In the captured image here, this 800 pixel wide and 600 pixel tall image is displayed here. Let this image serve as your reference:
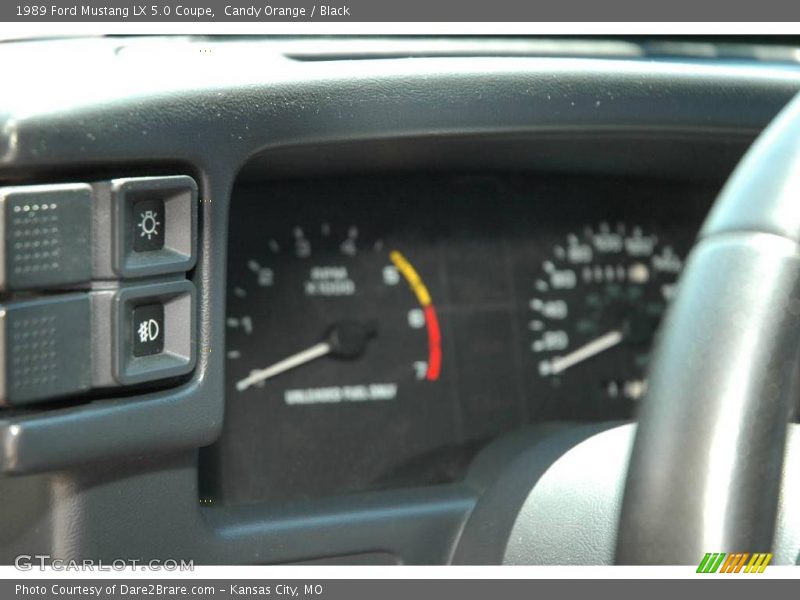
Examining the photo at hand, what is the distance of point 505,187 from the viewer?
1507 millimetres

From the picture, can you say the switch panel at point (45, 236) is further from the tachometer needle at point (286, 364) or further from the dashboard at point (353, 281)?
the tachometer needle at point (286, 364)

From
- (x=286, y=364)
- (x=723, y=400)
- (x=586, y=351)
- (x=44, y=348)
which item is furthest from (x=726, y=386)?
(x=586, y=351)

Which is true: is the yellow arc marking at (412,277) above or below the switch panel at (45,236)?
below

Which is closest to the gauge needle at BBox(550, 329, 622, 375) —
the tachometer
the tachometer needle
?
the tachometer

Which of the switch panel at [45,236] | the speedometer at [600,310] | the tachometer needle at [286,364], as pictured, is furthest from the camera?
the speedometer at [600,310]

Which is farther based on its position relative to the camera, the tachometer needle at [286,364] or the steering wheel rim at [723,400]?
the tachometer needle at [286,364]

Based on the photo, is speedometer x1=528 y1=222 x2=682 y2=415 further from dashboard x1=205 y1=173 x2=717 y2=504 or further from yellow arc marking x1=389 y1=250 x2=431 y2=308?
yellow arc marking x1=389 y1=250 x2=431 y2=308

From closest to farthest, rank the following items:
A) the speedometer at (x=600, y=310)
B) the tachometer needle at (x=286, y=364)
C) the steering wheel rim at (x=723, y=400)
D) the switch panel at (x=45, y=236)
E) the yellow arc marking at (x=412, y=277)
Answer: the steering wheel rim at (x=723, y=400) < the switch panel at (x=45, y=236) < the tachometer needle at (x=286, y=364) < the yellow arc marking at (x=412, y=277) < the speedometer at (x=600, y=310)

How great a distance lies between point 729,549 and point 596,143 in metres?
0.72

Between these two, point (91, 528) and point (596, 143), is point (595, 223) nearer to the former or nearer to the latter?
point (596, 143)

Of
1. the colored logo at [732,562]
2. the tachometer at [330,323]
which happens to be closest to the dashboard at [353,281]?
the tachometer at [330,323]

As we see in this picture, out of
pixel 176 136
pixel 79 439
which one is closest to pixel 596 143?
pixel 176 136

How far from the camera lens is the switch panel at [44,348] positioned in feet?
3.01

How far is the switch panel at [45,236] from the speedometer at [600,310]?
71cm
